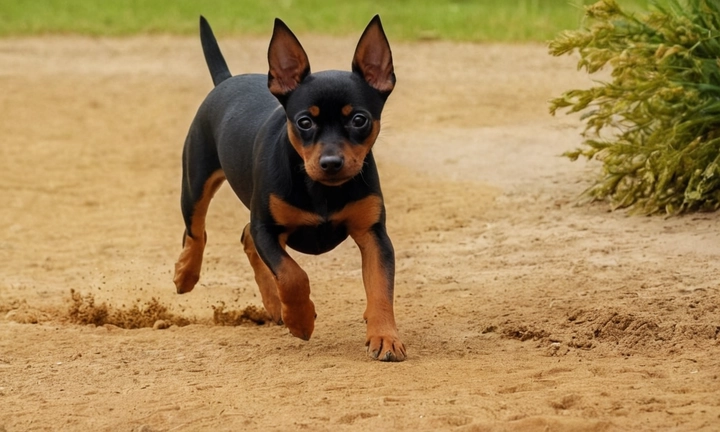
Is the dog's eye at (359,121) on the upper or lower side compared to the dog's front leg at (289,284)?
upper

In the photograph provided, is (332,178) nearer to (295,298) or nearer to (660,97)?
(295,298)

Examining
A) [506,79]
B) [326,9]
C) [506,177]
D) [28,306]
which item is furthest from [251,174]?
[326,9]

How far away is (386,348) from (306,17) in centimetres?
1562

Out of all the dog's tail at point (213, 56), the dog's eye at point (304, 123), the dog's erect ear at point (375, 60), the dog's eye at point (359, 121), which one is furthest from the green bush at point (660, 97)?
the dog's eye at point (304, 123)

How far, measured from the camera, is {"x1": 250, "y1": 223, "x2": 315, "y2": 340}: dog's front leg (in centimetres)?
609

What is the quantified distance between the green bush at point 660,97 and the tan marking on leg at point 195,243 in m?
2.58

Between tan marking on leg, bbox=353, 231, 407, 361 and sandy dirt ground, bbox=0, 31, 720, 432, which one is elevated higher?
tan marking on leg, bbox=353, 231, 407, 361

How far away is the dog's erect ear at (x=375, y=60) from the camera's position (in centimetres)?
631

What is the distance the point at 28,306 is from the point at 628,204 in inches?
165

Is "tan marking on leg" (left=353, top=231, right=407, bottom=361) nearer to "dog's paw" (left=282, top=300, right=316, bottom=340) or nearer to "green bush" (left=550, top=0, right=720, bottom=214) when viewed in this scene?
"dog's paw" (left=282, top=300, right=316, bottom=340)

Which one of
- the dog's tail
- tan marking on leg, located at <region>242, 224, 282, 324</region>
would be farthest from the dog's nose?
the dog's tail

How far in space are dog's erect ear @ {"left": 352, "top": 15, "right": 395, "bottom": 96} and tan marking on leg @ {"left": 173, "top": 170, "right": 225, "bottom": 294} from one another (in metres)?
1.59

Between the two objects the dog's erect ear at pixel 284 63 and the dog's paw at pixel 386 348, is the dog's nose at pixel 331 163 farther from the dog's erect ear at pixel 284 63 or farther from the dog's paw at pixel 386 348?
the dog's paw at pixel 386 348

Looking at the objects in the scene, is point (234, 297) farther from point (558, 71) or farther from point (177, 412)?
point (558, 71)
